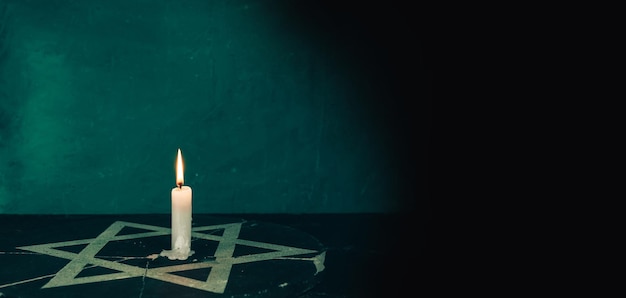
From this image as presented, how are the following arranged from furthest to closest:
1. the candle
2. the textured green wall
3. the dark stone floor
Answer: the textured green wall < the candle < the dark stone floor

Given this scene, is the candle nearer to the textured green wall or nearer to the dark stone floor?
the dark stone floor

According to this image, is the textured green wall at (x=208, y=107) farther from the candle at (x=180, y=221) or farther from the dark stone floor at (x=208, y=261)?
the candle at (x=180, y=221)

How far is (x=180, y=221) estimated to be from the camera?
1758 mm

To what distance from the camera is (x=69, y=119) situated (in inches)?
106

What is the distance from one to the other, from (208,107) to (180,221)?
1.02m

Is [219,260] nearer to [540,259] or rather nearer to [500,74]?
[540,259]

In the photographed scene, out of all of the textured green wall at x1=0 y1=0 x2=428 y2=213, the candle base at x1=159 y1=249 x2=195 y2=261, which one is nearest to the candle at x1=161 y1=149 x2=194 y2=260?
the candle base at x1=159 y1=249 x2=195 y2=261

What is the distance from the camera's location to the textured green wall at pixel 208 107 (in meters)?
2.64

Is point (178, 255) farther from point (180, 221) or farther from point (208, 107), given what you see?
point (208, 107)

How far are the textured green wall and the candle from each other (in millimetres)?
941

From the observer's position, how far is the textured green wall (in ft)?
8.67

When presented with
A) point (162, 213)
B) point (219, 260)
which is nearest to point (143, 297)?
point (219, 260)

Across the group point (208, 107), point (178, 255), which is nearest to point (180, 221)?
point (178, 255)

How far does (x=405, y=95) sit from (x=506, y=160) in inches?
18.6
